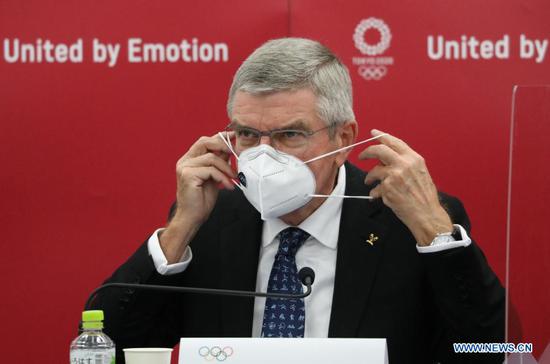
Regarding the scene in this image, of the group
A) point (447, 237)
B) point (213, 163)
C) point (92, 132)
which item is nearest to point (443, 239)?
point (447, 237)

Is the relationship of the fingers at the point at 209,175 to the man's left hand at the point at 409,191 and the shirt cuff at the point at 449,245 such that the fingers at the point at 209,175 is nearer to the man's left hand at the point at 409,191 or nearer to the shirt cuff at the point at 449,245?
the man's left hand at the point at 409,191

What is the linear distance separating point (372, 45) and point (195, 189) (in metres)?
1.10

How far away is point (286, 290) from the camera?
2.65 meters

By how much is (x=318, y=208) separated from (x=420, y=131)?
0.88 m

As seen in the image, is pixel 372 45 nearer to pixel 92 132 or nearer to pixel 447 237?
pixel 92 132

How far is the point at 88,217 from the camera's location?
11.9 feet

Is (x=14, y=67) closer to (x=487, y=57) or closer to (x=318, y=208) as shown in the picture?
(x=318, y=208)

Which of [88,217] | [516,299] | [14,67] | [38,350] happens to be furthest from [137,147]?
[516,299]

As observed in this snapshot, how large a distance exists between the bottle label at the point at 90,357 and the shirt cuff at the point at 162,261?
0.57m

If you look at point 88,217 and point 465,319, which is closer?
point 465,319

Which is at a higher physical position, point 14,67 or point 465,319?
point 14,67

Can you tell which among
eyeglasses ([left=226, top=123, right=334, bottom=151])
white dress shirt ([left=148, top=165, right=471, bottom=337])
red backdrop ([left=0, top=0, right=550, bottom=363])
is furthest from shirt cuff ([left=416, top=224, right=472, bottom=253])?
red backdrop ([left=0, top=0, right=550, bottom=363])

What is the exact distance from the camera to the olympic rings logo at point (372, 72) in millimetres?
3539

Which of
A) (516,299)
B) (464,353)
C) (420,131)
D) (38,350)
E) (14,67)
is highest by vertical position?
(14,67)
